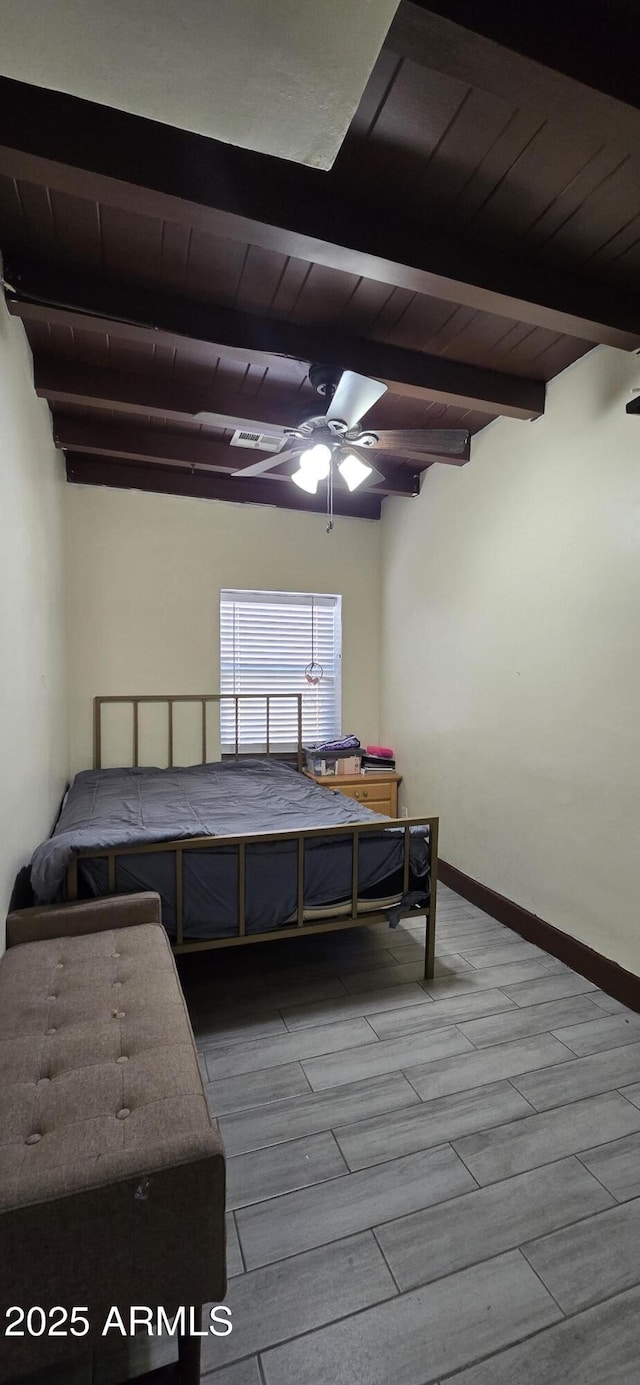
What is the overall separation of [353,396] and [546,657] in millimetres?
1471

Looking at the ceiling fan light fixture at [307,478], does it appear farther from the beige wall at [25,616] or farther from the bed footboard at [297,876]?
the bed footboard at [297,876]

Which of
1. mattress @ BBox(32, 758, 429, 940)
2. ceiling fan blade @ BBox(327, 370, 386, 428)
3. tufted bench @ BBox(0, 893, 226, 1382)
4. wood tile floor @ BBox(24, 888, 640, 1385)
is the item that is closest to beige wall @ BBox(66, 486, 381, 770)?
mattress @ BBox(32, 758, 429, 940)

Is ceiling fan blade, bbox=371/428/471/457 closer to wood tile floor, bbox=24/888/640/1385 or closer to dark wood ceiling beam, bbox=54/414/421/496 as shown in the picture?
dark wood ceiling beam, bbox=54/414/421/496

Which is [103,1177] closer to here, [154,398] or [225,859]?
[225,859]

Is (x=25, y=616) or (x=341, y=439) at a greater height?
(x=341, y=439)

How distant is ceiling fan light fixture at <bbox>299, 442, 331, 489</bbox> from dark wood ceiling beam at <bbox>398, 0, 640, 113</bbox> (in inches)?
50.7

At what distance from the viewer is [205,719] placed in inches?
160

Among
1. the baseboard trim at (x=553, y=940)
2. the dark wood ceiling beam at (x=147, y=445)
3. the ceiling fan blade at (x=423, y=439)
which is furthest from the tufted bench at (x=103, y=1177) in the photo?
the dark wood ceiling beam at (x=147, y=445)

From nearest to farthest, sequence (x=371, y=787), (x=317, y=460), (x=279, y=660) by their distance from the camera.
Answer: (x=317, y=460) < (x=371, y=787) < (x=279, y=660)

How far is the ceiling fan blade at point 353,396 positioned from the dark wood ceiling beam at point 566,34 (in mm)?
866

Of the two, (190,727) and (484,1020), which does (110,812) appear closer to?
(190,727)

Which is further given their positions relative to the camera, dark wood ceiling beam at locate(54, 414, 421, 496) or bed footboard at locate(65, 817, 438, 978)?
dark wood ceiling beam at locate(54, 414, 421, 496)

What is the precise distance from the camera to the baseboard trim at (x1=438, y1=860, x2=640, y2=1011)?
7.31 ft

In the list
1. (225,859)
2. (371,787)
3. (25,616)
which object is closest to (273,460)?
(25,616)
